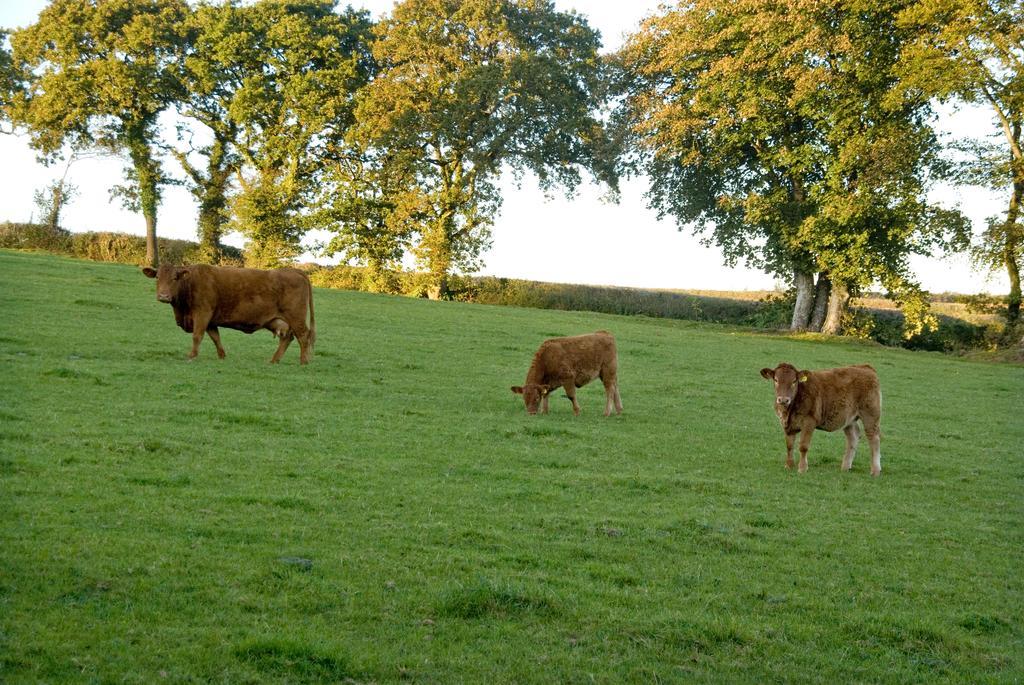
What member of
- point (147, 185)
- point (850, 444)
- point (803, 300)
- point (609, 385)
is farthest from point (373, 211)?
point (850, 444)

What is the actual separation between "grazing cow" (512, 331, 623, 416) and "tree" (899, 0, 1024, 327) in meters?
28.0

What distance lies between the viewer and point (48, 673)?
5.89 m

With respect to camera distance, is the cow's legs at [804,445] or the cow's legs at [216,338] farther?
the cow's legs at [216,338]

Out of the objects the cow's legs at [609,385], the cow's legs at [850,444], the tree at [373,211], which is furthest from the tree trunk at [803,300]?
the cow's legs at [850,444]

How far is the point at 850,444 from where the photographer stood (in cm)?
1495

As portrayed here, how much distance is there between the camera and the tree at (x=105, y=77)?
5438 centimetres

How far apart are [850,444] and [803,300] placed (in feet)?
113

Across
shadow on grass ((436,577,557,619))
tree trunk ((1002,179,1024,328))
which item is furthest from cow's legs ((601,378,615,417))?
tree trunk ((1002,179,1024,328))

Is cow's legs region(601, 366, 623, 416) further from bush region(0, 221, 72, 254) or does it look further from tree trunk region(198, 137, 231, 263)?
bush region(0, 221, 72, 254)

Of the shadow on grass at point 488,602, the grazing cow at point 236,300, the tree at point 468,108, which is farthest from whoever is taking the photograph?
the tree at point 468,108

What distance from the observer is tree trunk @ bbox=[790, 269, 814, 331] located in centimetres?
4772

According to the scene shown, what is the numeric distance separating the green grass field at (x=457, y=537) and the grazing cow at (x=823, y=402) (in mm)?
605

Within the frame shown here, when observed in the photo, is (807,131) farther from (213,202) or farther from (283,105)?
(213,202)

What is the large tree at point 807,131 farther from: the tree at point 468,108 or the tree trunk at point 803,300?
the tree at point 468,108
